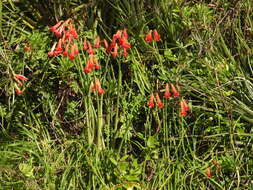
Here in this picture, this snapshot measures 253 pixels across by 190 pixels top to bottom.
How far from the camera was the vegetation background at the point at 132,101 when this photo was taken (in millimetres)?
2725

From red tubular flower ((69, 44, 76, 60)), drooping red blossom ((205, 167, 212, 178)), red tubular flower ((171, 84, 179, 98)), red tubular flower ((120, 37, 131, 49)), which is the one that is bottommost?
drooping red blossom ((205, 167, 212, 178))

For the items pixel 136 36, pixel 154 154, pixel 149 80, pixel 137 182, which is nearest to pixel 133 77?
pixel 149 80

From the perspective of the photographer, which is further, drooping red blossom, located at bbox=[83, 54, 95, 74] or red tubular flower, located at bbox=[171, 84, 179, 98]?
red tubular flower, located at bbox=[171, 84, 179, 98]

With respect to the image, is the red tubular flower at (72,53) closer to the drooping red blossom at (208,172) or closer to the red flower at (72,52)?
the red flower at (72,52)

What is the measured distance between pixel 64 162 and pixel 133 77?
2.63 ft

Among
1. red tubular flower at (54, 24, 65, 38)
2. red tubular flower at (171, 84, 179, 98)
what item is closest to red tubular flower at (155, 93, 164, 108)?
red tubular flower at (171, 84, 179, 98)

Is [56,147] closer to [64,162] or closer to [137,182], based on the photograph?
[64,162]

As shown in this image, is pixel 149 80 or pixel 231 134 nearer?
pixel 231 134

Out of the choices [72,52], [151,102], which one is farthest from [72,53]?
[151,102]

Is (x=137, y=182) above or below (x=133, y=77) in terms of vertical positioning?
below

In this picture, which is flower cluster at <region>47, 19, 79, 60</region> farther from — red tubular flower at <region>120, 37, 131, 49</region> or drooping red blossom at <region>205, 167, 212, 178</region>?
drooping red blossom at <region>205, 167, 212, 178</region>

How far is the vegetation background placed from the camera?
2.72 metres

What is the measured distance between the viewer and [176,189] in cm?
269

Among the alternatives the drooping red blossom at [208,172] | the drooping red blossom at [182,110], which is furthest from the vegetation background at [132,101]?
the drooping red blossom at [182,110]
